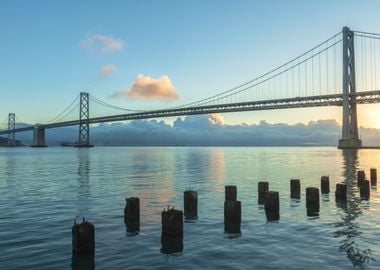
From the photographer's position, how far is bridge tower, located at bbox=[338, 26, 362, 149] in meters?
87.1

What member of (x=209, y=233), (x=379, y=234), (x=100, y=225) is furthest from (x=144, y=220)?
(x=379, y=234)

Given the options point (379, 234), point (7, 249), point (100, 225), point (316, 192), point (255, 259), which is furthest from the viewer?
point (316, 192)

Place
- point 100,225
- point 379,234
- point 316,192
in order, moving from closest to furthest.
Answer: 1. point 379,234
2. point 100,225
3. point 316,192

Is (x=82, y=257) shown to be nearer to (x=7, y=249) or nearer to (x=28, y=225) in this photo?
(x=7, y=249)

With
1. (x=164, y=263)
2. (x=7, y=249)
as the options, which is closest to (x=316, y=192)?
(x=164, y=263)

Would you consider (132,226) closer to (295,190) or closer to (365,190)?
(295,190)

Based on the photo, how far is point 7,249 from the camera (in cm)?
1026

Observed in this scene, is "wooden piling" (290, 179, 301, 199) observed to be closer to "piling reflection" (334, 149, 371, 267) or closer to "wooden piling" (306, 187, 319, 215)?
"piling reflection" (334, 149, 371, 267)

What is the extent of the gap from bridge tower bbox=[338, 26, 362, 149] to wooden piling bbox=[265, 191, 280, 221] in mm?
77004

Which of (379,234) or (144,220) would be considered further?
(144,220)

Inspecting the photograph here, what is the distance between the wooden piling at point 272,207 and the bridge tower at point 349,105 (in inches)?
3032

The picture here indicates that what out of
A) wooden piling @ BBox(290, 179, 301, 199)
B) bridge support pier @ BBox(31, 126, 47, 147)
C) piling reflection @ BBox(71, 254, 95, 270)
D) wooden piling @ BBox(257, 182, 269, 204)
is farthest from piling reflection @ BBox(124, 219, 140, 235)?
bridge support pier @ BBox(31, 126, 47, 147)

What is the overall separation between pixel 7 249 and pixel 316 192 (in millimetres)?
10412

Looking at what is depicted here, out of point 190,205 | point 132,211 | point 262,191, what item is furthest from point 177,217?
point 262,191
